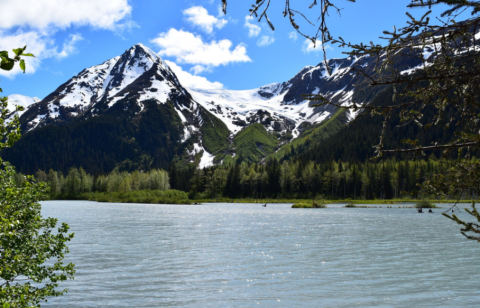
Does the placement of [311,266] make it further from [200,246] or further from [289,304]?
[200,246]

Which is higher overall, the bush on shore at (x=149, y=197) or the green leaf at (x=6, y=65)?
the green leaf at (x=6, y=65)

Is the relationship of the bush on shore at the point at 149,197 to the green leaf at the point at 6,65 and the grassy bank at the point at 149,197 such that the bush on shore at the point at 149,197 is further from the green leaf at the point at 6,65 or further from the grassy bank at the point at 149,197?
the green leaf at the point at 6,65

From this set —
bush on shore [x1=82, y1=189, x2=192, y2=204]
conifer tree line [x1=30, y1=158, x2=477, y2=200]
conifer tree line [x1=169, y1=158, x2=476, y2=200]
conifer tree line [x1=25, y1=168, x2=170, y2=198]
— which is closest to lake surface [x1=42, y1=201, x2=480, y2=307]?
bush on shore [x1=82, y1=189, x2=192, y2=204]

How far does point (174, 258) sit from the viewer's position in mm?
25500

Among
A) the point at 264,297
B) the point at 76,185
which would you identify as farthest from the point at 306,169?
the point at 264,297

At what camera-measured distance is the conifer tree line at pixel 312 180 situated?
152 meters

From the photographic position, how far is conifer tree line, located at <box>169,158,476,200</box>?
15225cm

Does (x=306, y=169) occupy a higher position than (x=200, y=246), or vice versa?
(x=306, y=169)

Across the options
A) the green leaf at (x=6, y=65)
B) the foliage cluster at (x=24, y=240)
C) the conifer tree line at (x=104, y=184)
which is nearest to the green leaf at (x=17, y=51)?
the green leaf at (x=6, y=65)

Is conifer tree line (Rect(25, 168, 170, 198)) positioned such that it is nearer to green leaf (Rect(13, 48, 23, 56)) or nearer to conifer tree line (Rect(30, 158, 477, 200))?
conifer tree line (Rect(30, 158, 477, 200))

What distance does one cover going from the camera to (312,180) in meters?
165

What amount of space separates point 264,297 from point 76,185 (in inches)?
7198

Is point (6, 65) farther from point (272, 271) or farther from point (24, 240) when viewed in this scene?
point (272, 271)

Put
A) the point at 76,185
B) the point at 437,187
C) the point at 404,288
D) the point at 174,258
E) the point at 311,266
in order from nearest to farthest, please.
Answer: the point at 437,187
the point at 404,288
the point at 311,266
the point at 174,258
the point at 76,185
